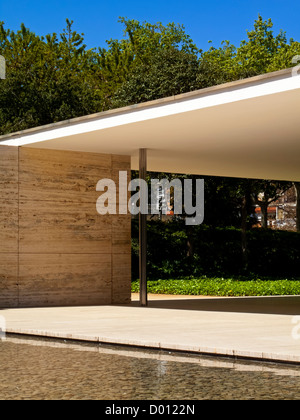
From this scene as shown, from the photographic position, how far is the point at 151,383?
6.88 m

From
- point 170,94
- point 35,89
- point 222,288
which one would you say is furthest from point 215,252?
point 35,89

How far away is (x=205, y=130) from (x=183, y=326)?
416 centimetres

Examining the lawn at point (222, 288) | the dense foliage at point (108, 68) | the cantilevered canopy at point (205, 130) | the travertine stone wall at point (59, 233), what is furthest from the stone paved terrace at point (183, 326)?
the dense foliage at point (108, 68)

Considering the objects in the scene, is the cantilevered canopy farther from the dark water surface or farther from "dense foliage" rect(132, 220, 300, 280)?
"dense foliage" rect(132, 220, 300, 280)

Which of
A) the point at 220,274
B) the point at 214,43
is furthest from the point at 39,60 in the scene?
the point at 214,43

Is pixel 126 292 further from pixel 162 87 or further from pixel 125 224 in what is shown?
pixel 162 87

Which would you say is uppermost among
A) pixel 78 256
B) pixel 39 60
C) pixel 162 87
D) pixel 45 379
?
pixel 39 60

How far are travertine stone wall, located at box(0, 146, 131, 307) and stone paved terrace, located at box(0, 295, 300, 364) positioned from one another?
80cm

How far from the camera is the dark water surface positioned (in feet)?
20.8

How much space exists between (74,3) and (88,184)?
38413 mm

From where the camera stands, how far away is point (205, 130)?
14234mm

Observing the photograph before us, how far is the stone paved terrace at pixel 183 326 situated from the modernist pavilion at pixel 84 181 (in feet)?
2.98

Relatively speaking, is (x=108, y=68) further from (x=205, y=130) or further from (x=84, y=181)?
(x=205, y=130)

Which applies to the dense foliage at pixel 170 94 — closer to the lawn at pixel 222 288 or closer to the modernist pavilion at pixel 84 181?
the lawn at pixel 222 288
